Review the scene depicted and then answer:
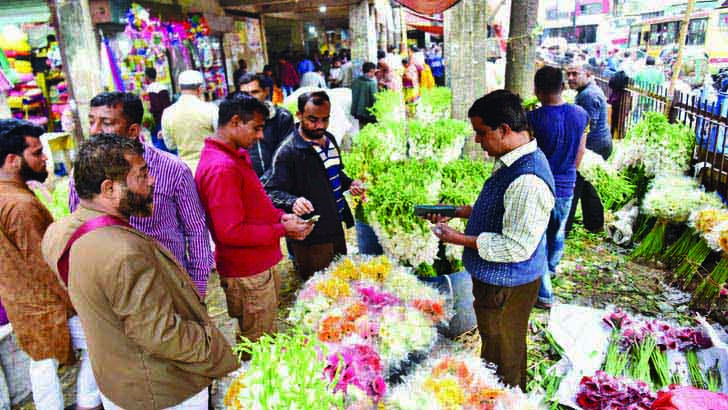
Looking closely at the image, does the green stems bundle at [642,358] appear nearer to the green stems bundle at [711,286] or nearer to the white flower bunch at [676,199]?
the green stems bundle at [711,286]

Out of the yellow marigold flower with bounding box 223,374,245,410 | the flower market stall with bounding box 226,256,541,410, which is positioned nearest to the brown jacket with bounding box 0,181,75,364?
the flower market stall with bounding box 226,256,541,410

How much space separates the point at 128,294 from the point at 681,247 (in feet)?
13.3

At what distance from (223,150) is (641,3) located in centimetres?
362

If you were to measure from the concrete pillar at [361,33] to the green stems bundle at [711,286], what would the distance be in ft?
23.1

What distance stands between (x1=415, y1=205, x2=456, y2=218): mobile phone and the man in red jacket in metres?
0.62

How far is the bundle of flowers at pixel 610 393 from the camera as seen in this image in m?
2.10

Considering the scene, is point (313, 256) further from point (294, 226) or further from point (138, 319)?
point (138, 319)

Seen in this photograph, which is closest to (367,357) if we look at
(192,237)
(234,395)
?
(234,395)

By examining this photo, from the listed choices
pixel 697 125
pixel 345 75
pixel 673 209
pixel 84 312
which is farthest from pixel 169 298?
pixel 345 75

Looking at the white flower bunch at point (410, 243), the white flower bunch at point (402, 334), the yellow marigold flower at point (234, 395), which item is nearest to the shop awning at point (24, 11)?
the white flower bunch at point (410, 243)

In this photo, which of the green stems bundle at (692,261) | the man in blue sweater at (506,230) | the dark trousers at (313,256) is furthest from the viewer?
the green stems bundle at (692,261)

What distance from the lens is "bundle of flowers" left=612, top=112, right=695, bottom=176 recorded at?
4270 millimetres

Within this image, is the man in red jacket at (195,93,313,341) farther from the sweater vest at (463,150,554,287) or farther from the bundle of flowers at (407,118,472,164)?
the bundle of flowers at (407,118,472,164)

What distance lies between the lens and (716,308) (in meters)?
3.20
